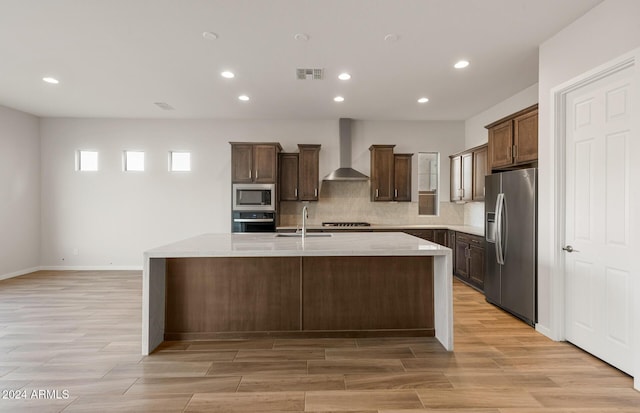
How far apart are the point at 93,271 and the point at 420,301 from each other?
6261mm

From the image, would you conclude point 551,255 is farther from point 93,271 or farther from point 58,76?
point 93,271

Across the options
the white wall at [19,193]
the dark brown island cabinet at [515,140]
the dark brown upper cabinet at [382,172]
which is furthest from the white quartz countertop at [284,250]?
the white wall at [19,193]

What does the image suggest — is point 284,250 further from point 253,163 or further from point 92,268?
point 92,268

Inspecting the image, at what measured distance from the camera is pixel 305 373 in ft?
8.23

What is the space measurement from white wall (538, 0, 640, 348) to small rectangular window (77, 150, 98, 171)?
24.6 ft

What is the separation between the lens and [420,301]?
3.22m

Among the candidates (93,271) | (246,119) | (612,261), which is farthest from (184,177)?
(612,261)

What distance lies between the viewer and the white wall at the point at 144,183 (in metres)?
6.46

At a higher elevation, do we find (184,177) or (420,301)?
(184,177)

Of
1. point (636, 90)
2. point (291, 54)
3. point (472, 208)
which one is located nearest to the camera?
point (636, 90)

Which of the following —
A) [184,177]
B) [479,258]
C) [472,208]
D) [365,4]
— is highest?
[365,4]

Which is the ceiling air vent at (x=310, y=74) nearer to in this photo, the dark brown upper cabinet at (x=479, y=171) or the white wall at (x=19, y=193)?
the dark brown upper cabinet at (x=479, y=171)

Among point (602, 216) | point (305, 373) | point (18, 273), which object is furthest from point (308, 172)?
point (18, 273)

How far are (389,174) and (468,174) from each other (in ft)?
4.55
